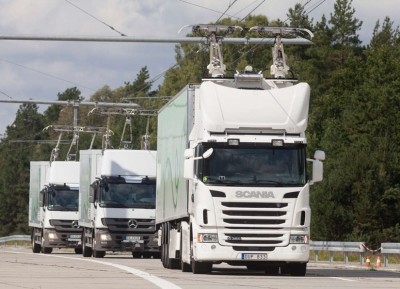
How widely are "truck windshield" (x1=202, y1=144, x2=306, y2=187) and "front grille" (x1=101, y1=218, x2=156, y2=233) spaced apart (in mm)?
19786

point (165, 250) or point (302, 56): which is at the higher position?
point (302, 56)

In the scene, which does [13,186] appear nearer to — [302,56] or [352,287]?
[302,56]

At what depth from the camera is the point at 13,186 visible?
186 m

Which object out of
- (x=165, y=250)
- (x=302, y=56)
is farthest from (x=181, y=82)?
(x=165, y=250)

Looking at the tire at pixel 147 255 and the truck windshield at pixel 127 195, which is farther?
the tire at pixel 147 255

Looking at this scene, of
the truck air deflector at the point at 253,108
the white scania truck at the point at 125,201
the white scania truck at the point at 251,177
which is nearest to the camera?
the white scania truck at the point at 251,177

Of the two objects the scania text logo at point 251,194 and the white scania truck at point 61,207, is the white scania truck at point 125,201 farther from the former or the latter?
the scania text logo at point 251,194

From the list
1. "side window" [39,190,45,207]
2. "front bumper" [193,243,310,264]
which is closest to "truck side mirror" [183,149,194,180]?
"front bumper" [193,243,310,264]

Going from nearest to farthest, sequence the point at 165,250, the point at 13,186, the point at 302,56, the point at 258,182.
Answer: the point at 258,182 → the point at 165,250 → the point at 302,56 → the point at 13,186

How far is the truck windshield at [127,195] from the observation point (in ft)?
164

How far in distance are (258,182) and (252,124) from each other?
1.24 metres

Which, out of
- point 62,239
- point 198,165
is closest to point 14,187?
point 62,239

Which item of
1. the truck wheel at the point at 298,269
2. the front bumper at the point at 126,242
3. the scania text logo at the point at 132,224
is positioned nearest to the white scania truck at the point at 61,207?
the front bumper at the point at 126,242

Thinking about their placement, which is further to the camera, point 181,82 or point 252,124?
point 181,82
